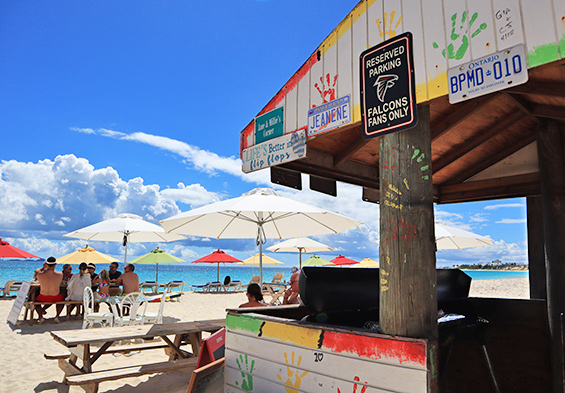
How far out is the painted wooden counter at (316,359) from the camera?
2.00 metres

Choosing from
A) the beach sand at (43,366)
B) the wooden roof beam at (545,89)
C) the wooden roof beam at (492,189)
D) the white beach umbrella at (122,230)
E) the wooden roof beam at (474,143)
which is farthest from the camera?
the white beach umbrella at (122,230)

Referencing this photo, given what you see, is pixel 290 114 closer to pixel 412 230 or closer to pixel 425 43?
pixel 425 43

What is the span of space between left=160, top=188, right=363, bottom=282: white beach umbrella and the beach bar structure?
216 centimetres

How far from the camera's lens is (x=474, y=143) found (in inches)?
164

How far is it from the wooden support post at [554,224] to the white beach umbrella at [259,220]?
3.20m

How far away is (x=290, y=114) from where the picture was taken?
3.25 m

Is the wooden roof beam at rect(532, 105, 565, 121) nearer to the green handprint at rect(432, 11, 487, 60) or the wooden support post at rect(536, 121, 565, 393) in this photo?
the wooden support post at rect(536, 121, 565, 393)

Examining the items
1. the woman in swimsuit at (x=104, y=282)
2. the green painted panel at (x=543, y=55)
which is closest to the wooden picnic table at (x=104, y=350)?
the green painted panel at (x=543, y=55)

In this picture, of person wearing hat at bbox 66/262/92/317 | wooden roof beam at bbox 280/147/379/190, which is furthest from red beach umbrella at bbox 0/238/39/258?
wooden roof beam at bbox 280/147/379/190

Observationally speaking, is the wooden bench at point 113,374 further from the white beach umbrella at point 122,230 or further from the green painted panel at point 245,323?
the white beach umbrella at point 122,230

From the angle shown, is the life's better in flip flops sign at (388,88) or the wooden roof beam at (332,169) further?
the wooden roof beam at (332,169)

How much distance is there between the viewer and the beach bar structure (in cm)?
205

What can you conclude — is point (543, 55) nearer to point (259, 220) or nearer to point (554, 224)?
A: point (554, 224)

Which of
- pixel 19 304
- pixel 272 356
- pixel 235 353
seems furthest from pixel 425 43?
pixel 19 304
